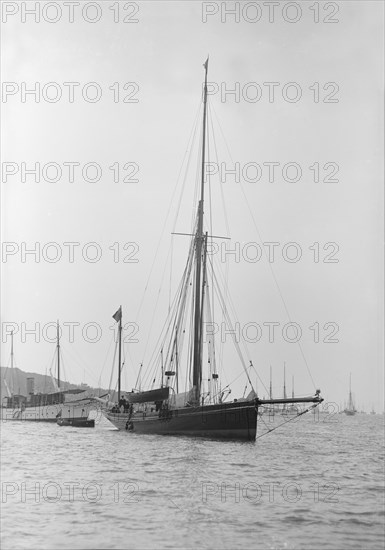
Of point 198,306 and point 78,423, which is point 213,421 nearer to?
point 198,306

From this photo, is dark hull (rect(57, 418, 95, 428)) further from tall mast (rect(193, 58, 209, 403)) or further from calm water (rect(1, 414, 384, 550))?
calm water (rect(1, 414, 384, 550))

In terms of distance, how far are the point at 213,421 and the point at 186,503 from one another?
2692cm

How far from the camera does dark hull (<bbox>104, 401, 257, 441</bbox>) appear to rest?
44.0 m

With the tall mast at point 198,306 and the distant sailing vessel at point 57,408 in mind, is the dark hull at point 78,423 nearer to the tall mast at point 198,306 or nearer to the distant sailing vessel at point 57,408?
the distant sailing vessel at point 57,408

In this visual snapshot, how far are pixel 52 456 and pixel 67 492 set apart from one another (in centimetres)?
1446

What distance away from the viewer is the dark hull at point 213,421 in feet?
144

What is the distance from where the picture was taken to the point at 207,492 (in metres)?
20.4

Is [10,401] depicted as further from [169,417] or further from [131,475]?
[131,475]

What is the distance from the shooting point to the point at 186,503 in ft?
60.0

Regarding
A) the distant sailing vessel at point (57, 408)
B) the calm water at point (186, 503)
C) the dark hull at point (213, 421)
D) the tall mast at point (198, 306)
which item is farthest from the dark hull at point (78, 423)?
the calm water at point (186, 503)

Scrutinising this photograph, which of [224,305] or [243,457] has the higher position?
[224,305]

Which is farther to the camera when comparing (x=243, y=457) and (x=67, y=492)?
(x=243, y=457)

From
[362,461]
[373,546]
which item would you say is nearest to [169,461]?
[362,461]

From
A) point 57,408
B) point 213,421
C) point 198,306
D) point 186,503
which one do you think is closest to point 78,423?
point 57,408
